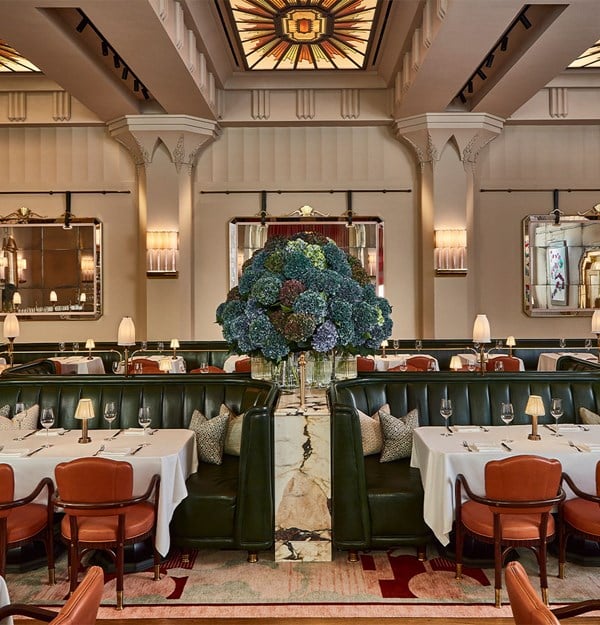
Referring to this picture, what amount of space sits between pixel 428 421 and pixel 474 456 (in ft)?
3.87

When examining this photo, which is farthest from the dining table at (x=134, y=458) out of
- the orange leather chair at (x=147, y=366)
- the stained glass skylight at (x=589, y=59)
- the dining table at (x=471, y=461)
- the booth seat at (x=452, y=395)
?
the stained glass skylight at (x=589, y=59)

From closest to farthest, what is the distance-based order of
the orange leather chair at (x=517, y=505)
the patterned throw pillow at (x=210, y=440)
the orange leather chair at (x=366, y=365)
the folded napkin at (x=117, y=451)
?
1. the orange leather chair at (x=517, y=505)
2. the folded napkin at (x=117, y=451)
3. the patterned throw pillow at (x=210, y=440)
4. the orange leather chair at (x=366, y=365)

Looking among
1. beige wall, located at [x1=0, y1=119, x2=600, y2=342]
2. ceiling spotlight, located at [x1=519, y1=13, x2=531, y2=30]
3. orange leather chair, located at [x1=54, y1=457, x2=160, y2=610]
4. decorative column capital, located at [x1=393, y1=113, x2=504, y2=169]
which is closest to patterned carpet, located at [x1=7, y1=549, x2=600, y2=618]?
orange leather chair, located at [x1=54, y1=457, x2=160, y2=610]

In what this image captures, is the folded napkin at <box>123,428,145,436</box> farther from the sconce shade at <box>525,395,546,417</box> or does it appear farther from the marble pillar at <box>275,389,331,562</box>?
the sconce shade at <box>525,395,546,417</box>

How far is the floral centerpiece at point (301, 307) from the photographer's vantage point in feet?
12.9

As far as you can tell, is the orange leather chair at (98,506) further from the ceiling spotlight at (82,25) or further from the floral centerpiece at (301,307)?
the ceiling spotlight at (82,25)

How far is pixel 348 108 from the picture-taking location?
10.1 metres

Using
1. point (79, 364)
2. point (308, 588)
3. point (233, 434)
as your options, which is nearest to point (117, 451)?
point (233, 434)

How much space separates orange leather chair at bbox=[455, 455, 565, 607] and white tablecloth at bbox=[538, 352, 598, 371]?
508cm

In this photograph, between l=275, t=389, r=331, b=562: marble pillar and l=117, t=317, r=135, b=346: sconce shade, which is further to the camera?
l=117, t=317, r=135, b=346: sconce shade

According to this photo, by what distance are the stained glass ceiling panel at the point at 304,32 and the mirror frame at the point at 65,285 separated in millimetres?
4109

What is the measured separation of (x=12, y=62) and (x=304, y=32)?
14.3 ft

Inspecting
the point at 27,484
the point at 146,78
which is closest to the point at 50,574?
the point at 27,484

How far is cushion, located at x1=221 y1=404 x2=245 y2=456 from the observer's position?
4.48m
